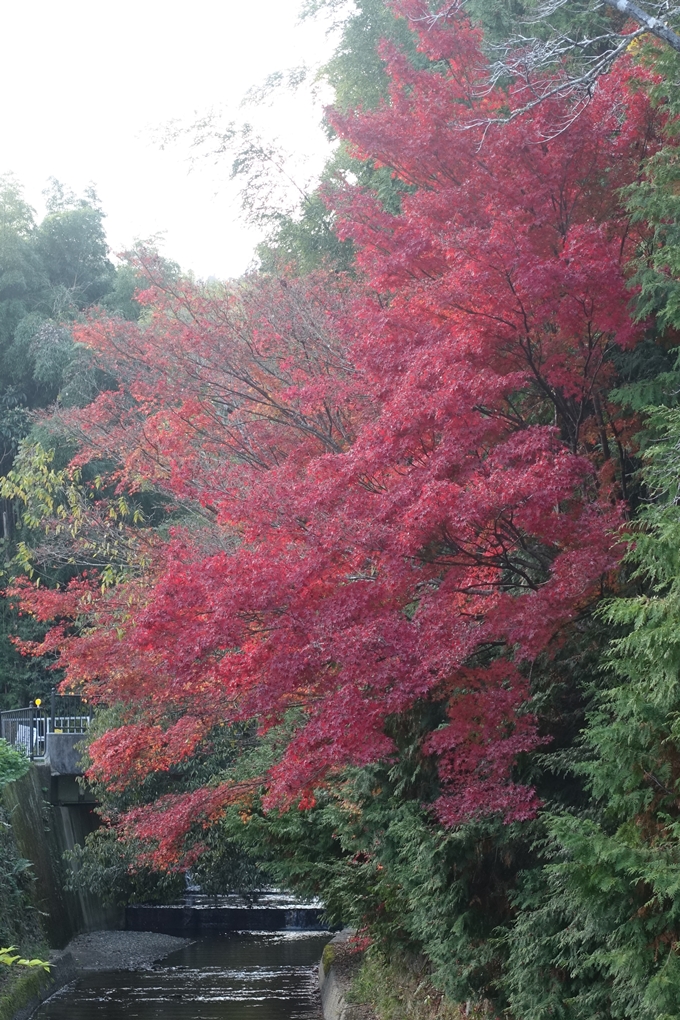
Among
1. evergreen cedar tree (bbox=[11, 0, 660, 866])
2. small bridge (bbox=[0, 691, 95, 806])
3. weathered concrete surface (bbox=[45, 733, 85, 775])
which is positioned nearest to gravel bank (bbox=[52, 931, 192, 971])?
small bridge (bbox=[0, 691, 95, 806])

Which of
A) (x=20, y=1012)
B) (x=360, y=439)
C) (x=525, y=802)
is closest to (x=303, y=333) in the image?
(x=360, y=439)

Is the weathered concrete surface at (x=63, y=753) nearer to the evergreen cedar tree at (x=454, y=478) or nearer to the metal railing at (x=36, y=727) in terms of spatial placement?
the metal railing at (x=36, y=727)

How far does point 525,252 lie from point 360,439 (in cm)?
209

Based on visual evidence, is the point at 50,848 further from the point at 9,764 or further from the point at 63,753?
the point at 9,764

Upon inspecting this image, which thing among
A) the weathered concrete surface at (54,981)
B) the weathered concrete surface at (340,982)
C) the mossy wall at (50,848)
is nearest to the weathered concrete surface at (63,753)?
the mossy wall at (50,848)

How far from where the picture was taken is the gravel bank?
62.7 ft

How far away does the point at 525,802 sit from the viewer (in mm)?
7805

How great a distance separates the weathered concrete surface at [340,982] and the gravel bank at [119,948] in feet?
14.6

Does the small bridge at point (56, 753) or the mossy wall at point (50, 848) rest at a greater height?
the small bridge at point (56, 753)

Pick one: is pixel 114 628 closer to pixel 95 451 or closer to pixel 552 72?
pixel 95 451

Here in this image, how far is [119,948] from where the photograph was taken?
66.7ft

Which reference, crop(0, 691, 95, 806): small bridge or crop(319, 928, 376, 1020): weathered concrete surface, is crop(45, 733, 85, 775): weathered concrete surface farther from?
crop(319, 928, 376, 1020): weathered concrete surface

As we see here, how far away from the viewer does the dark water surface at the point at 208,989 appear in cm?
1516

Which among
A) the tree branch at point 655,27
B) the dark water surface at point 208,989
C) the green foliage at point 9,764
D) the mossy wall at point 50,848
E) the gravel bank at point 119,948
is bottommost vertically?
the dark water surface at point 208,989
